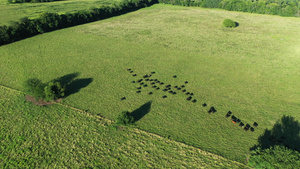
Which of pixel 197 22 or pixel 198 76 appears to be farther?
pixel 197 22

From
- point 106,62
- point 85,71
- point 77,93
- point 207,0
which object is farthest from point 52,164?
point 207,0

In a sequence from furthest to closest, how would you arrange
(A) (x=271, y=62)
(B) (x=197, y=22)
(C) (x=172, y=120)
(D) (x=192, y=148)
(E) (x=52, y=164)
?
(B) (x=197, y=22)
(A) (x=271, y=62)
(C) (x=172, y=120)
(D) (x=192, y=148)
(E) (x=52, y=164)

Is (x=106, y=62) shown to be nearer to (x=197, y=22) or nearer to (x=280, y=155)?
(x=280, y=155)

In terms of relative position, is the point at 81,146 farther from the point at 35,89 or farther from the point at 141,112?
the point at 35,89

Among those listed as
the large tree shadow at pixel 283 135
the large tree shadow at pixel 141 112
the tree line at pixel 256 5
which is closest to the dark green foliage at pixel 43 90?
the large tree shadow at pixel 141 112

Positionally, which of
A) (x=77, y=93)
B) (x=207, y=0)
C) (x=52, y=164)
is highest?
(x=207, y=0)

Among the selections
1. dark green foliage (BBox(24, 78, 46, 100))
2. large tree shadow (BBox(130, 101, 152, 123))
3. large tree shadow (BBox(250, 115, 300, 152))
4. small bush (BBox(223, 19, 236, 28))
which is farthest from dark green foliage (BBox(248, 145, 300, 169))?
small bush (BBox(223, 19, 236, 28))

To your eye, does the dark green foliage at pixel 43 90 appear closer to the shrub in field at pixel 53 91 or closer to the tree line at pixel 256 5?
the shrub in field at pixel 53 91
